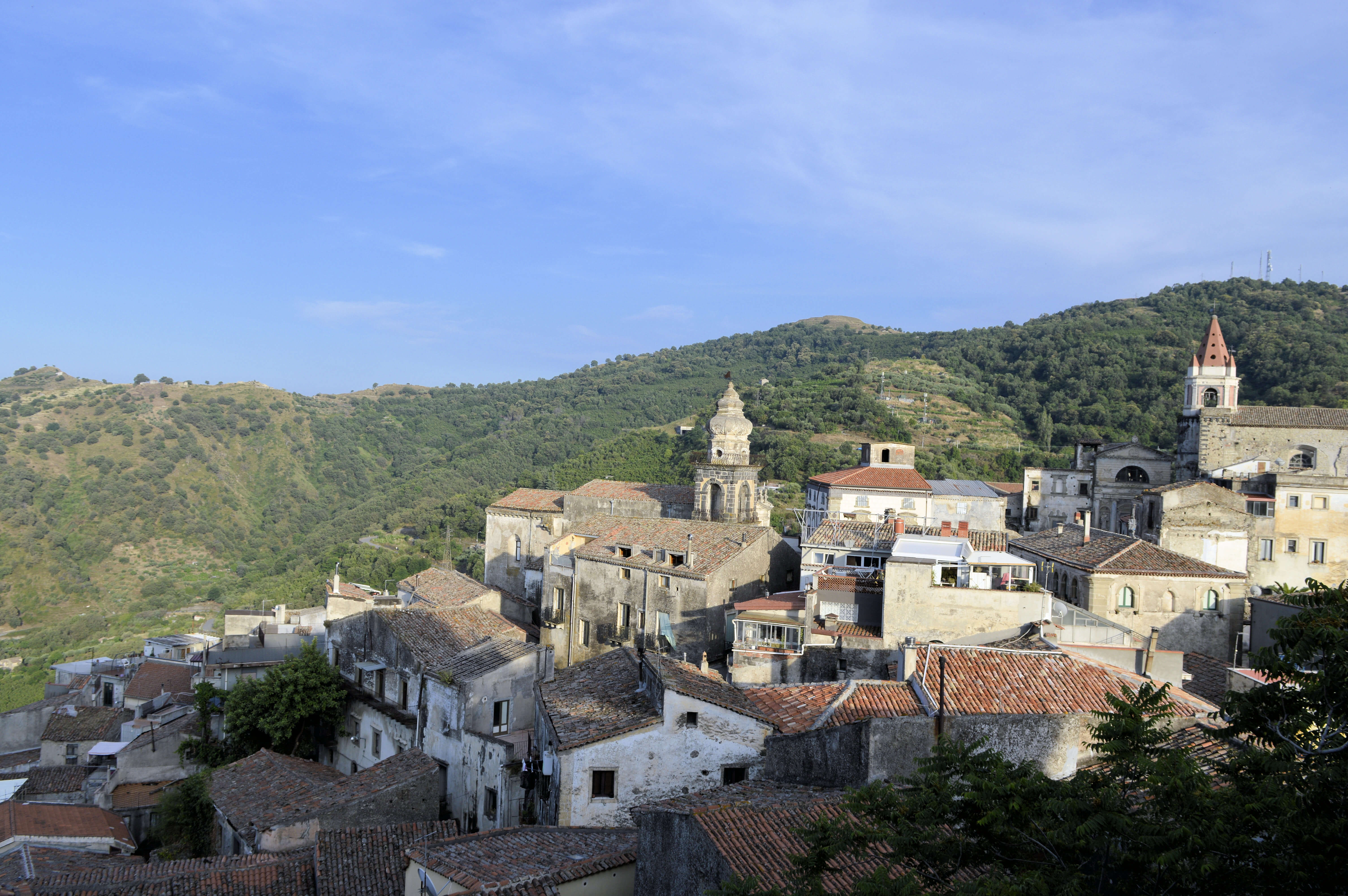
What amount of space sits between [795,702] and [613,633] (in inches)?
572

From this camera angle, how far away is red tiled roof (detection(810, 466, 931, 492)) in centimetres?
4138

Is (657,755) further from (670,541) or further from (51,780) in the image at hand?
(51,780)

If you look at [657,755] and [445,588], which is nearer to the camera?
[657,755]

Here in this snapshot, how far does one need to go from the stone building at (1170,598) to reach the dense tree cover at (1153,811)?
62.7 ft

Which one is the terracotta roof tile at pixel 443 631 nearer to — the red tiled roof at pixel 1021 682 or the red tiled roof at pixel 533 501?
the red tiled roof at pixel 533 501

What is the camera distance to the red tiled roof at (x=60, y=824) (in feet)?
76.9

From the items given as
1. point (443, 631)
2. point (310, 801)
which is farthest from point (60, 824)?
point (443, 631)

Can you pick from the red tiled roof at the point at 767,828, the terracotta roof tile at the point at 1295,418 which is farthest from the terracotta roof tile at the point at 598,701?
the terracotta roof tile at the point at 1295,418

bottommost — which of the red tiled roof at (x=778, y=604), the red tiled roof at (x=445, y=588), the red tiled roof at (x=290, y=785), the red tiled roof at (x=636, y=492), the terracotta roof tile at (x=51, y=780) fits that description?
the terracotta roof tile at (x=51, y=780)

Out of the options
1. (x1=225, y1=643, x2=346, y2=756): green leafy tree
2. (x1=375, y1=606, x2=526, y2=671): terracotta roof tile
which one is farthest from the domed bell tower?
(x1=225, y1=643, x2=346, y2=756): green leafy tree

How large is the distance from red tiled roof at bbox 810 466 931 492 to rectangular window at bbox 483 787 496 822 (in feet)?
77.3

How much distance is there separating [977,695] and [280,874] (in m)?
14.0

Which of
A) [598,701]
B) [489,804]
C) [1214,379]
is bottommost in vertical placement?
[489,804]

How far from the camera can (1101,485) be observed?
152 ft
